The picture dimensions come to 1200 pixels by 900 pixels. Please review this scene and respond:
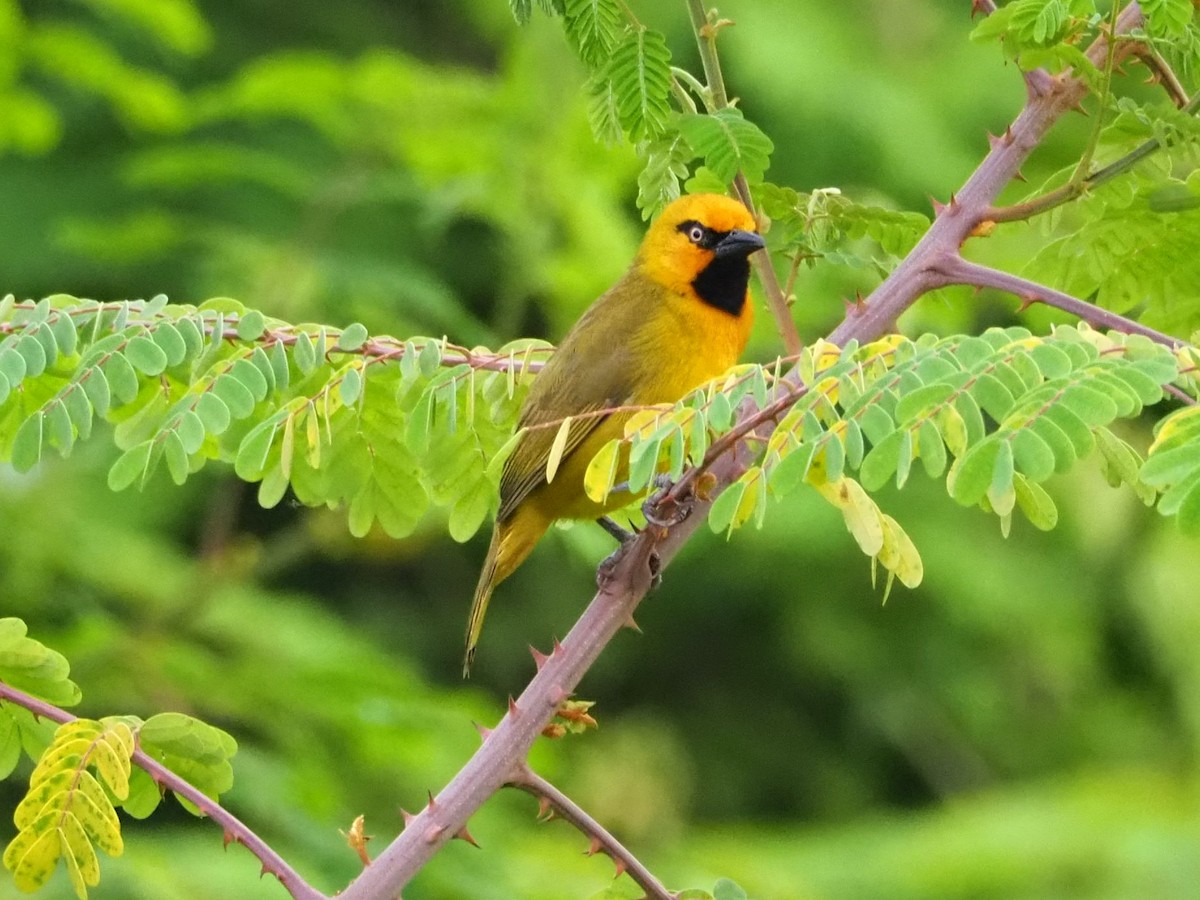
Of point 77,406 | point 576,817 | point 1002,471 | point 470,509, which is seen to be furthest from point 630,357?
point 1002,471

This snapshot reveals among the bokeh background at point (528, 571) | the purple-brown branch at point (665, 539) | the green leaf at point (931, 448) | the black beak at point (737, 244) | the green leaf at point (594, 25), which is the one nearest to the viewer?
the green leaf at point (931, 448)

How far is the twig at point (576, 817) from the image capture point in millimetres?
2242

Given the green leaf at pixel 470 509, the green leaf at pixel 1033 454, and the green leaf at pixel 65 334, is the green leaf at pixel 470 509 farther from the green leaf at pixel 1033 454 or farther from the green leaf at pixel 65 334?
the green leaf at pixel 1033 454

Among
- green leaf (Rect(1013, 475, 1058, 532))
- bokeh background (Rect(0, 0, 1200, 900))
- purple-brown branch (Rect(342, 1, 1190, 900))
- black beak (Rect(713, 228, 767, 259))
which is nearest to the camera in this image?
purple-brown branch (Rect(342, 1, 1190, 900))

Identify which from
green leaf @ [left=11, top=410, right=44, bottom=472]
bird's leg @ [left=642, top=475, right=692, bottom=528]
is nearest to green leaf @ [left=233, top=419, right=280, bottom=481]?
green leaf @ [left=11, top=410, right=44, bottom=472]

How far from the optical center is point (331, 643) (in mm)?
6348

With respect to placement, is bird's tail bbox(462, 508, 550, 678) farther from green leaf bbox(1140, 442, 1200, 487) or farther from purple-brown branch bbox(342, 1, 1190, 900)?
green leaf bbox(1140, 442, 1200, 487)

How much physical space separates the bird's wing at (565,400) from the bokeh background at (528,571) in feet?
1.80

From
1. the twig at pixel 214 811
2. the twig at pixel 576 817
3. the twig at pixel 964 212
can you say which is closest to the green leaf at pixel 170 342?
the twig at pixel 214 811

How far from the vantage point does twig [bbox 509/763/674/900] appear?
2242 millimetres

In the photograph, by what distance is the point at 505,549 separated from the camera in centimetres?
340

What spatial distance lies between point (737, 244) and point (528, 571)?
254 inches

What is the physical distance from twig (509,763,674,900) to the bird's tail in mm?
1057

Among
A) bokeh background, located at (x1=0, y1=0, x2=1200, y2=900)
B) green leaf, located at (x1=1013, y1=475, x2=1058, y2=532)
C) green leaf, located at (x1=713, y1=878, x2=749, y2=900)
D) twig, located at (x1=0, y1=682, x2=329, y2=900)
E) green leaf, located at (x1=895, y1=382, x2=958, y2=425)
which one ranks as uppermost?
green leaf, located at (x1=895, y1=382, x2=958, y2=425)
